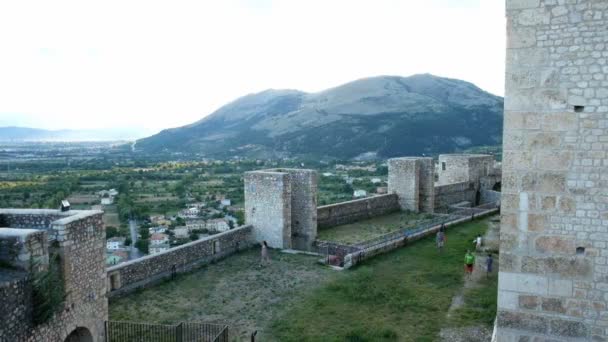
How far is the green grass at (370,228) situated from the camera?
17047 mm

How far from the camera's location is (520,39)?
6160 mm

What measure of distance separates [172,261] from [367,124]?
100 metres

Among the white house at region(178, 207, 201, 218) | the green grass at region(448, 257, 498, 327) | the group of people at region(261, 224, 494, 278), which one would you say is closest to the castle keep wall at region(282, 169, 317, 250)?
the group of people at region(261, 224, 494, 278)

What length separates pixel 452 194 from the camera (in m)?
24.2

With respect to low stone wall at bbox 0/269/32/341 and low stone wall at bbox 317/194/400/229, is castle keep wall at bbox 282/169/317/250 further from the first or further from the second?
low stone wall at bbox 0/269/32/341

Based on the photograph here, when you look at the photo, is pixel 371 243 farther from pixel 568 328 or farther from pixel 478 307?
pixel 568 328

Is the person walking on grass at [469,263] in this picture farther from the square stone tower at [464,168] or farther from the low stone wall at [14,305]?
the square stone tower at [464,168]

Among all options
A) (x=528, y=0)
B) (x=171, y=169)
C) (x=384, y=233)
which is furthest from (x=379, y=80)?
(x=528, y=0)

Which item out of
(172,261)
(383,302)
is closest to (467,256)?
(383,302)

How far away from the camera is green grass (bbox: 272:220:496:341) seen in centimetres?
948

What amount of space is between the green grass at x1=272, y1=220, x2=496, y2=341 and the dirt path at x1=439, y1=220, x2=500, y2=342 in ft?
0.64

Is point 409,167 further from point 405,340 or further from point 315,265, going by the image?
point 405,340

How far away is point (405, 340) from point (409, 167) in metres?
13.1

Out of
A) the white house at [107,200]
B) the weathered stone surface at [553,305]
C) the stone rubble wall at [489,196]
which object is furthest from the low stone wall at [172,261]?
the white house at [107,200]
